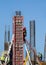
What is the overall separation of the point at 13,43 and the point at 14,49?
755 mm

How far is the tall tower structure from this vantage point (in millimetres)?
46938

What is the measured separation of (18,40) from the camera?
4762 centimetres

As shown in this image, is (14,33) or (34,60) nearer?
(14,33)

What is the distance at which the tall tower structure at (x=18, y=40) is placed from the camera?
154 ft

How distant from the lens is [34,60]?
169 ft

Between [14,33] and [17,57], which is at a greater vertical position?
[14,33]

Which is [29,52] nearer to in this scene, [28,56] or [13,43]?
[28,56]

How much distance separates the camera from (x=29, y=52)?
51.9 m

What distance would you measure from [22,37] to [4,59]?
3661mm

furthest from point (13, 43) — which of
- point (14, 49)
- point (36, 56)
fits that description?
point (36, 56)

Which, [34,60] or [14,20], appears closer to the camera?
[14,20]

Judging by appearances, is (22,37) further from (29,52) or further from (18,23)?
(29,52)

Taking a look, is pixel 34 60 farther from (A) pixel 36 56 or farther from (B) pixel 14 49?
(B) pixel 14 49

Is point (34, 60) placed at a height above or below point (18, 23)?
below
